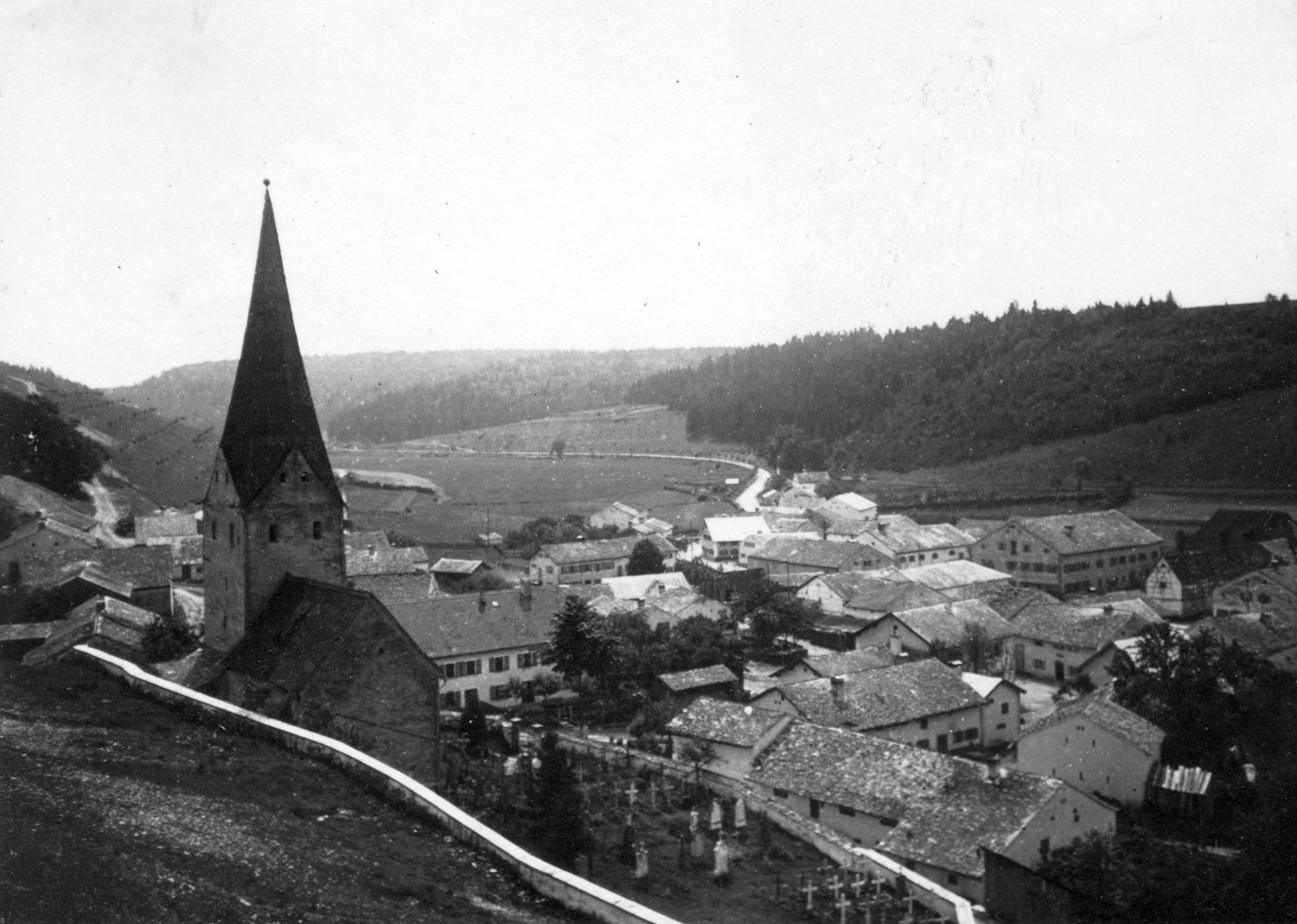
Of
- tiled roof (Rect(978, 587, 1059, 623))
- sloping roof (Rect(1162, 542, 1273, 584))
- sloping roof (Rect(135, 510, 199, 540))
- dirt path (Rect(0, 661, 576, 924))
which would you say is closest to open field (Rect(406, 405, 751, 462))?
sloping roof (Rect(135, 510, 199, 540))

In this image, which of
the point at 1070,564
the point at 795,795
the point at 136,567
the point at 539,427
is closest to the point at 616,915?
the point at 795,795

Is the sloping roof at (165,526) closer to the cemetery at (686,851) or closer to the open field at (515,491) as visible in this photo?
the open field at (515,491)

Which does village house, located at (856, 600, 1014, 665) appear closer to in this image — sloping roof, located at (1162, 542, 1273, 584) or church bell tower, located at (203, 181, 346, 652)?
sloping roof, located at (1162, 542, 1273, 584)

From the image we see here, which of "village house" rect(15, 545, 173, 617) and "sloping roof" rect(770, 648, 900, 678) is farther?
"village house" rect(15, 545, 173, 617)

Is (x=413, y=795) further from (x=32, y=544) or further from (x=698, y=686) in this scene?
(x=32, y=544)

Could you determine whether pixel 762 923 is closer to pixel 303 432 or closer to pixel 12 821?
pixel 12 821

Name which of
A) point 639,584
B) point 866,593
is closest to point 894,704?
point 866,593

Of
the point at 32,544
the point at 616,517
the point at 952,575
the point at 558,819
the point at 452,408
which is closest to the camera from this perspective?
the point at 558,819
